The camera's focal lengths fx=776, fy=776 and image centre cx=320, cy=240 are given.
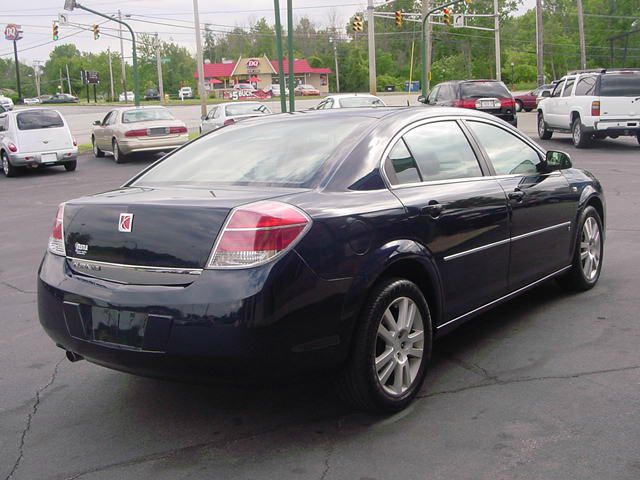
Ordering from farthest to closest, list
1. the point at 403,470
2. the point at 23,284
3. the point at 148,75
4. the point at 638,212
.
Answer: the point at 148,75 → the point at 638,212 → the point at 23,284 → the point at 403,470

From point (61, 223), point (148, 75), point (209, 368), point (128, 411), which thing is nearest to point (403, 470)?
point (209, 368)

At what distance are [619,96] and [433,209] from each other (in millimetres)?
16951

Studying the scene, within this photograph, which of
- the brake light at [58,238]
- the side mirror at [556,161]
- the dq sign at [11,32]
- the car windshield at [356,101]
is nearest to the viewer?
the brake light at [58,238]

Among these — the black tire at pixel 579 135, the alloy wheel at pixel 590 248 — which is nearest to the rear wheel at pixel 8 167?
the black tire at pixel 579 135

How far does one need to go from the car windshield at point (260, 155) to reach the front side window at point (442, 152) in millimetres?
349

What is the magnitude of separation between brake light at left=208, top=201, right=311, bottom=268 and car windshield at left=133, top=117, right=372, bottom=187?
19.7 inches

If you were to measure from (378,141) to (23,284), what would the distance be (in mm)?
4640

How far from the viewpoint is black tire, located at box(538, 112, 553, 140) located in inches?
936

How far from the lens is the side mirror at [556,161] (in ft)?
18.7

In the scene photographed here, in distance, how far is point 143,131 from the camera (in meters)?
22.3

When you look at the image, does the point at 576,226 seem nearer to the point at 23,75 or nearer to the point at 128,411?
the point at 128,411

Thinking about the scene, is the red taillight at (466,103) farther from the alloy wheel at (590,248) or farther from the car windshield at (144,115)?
the alloy wheel at (590,248)

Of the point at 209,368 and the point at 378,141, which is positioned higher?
the point at 378,141

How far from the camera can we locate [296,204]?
12.1 feet
